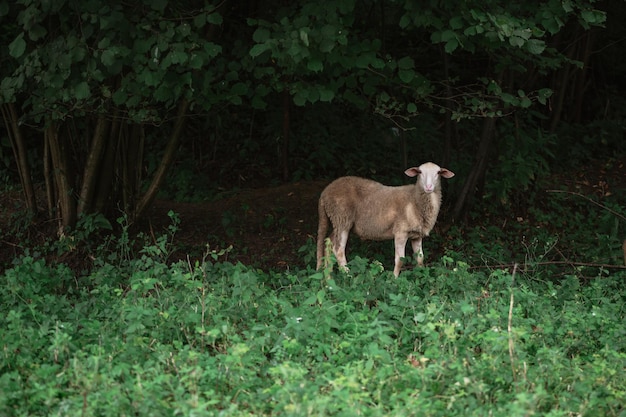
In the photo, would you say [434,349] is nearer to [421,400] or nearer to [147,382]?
[421,400]

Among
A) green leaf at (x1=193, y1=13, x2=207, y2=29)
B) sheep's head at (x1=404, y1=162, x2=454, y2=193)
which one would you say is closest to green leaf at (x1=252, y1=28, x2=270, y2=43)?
green leaf at (x1=193, y1=13, x2=207, y2=29)

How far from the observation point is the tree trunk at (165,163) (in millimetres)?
10242

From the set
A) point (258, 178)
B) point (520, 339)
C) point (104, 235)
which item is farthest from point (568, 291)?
point (258, 178)

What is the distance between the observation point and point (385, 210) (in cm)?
934

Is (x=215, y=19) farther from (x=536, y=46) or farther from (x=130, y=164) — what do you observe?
(x=130, y=164)

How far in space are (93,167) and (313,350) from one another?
5054 mm

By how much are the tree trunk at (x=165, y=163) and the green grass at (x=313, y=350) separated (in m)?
2.62

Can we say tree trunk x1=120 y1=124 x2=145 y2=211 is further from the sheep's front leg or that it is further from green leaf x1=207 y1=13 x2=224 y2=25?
the sheep's front leg

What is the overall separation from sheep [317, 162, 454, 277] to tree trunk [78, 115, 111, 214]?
8.61ft

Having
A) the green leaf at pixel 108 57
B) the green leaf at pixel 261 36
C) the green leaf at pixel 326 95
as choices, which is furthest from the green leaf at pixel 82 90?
the green leaf at pixel 326 95

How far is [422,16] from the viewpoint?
8.06m

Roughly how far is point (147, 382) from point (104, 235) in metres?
5.43

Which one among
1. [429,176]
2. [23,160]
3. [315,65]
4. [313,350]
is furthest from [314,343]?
[23,160]

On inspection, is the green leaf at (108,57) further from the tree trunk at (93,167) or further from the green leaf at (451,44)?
the green leaf at (451,44)
